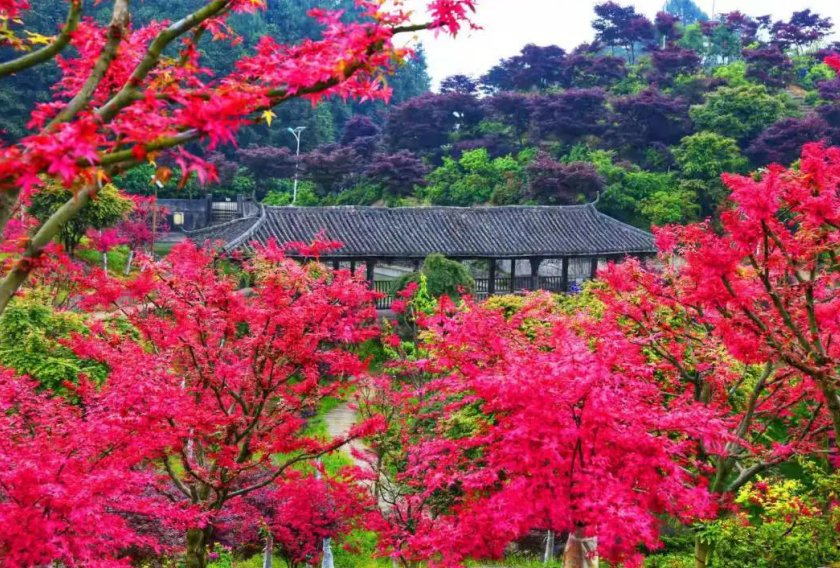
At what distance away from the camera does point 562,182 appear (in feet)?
99.9

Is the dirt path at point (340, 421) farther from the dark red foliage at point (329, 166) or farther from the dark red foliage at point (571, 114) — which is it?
the dark red foliage at point (571, 114)

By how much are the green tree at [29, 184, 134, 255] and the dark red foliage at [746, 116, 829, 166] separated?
24.3 m

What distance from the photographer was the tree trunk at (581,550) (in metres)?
5.66

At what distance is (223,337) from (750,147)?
29.1m

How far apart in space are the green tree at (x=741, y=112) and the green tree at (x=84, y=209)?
79.3 feet

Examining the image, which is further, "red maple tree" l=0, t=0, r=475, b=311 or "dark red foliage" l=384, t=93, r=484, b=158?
"dark red foliage" l=384, t=93, r=484, b=158

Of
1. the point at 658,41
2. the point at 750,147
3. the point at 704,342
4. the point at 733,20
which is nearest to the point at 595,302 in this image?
the point at 704,342

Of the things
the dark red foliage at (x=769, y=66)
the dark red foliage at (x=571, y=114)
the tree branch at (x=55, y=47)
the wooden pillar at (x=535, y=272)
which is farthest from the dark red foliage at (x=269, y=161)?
the tree branch at (x=55, y=47)

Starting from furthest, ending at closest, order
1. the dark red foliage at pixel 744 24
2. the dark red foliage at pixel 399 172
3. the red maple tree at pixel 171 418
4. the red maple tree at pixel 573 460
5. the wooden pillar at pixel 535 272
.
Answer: the dark red foliage at pixel 744 24 < the dark red foliage at pixel 399 172 < the wooden pillar at pixel 535 272 < the red maple tree at pixel 171 418 < the red maple tree at pixel 573 460

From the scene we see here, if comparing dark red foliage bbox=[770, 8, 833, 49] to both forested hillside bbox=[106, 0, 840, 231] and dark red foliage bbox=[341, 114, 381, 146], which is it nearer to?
forested hillside bbox=[106, 0, 840, 231]

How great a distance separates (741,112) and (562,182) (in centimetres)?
965

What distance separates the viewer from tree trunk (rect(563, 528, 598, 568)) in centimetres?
566

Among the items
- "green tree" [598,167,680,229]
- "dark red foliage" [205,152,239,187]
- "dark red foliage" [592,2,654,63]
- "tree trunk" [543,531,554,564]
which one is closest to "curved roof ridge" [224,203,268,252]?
"tree trunk" [543,531,554,564]

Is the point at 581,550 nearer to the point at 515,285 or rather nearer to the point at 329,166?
the point at 515,285
